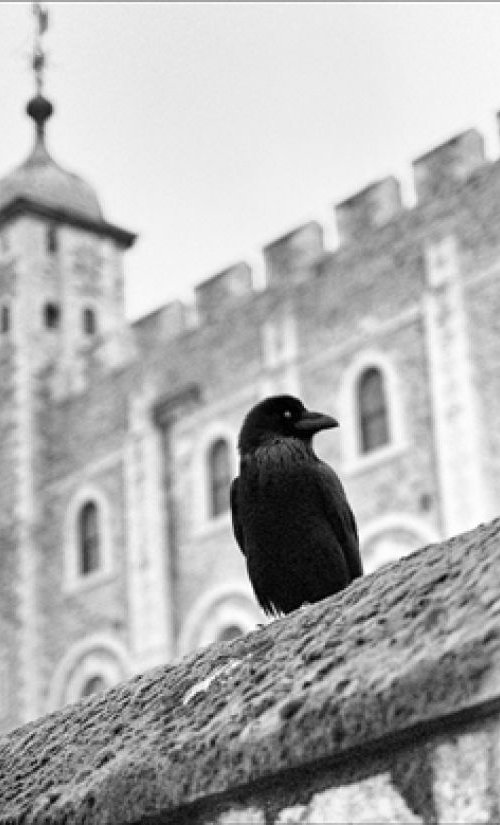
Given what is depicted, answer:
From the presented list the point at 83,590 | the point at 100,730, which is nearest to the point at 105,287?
the point at 83,590

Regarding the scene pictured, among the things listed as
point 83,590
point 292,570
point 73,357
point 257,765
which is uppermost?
point 73,357

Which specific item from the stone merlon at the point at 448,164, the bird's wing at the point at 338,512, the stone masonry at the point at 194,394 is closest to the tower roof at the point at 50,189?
the stone masonry at the point at 194,394

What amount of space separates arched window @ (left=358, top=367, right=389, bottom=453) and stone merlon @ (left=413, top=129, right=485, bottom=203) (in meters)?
2.25

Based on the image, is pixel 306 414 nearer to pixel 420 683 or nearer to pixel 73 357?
pixel 420 683

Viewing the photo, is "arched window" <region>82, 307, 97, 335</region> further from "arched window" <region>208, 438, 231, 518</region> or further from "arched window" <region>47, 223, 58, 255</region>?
"arched window" <region>208, 438, 231, 518</region>

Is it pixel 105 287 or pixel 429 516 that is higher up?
pixel 105 287

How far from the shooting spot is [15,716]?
80.9 feet

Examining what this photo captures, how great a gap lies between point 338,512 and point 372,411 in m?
16.4

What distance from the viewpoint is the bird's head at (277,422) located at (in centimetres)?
450

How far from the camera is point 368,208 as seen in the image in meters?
21.4

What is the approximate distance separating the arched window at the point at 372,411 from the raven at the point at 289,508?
16.0 metres

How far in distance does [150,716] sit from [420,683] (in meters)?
0.53

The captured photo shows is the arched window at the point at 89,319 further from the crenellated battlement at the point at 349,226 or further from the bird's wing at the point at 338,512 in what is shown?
the bird's wing at the point at 338,512

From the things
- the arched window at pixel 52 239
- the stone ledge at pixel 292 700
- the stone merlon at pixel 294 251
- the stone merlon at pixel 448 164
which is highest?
the arched window at pixel 52 239
